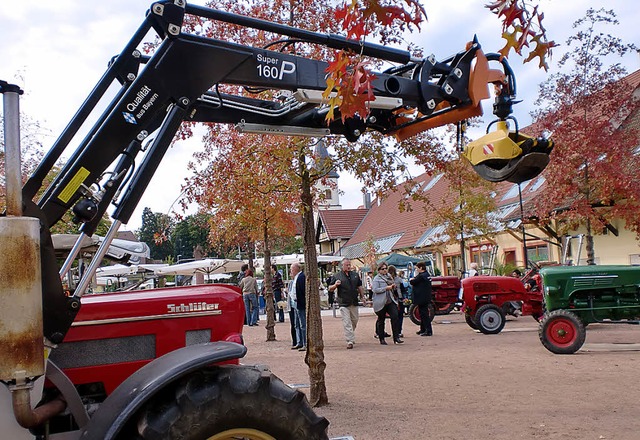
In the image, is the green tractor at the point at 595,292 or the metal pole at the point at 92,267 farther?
the green tractor at the point at 595,292

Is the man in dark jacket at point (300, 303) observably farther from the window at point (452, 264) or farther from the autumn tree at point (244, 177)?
the window at point (452, 264)

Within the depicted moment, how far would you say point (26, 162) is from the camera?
13.9 m

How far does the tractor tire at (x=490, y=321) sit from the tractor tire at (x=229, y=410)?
1199 centimetres

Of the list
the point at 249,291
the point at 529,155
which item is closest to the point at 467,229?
the point at 249,291

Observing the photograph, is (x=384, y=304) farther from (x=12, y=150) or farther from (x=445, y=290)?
(x=12, y=150)

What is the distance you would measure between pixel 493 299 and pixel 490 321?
77 cm

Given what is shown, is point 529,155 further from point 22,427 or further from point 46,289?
point 22,427

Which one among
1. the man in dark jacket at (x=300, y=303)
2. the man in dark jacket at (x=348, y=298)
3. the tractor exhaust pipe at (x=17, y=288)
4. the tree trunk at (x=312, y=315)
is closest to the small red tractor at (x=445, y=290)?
the man in dark jacket at (x=348, y=298)

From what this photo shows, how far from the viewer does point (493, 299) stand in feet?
49.9

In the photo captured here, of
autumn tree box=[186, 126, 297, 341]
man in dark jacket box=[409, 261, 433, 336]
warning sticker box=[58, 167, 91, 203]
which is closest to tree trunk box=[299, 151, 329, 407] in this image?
autumn tree box=[186, 126, 297, 341]

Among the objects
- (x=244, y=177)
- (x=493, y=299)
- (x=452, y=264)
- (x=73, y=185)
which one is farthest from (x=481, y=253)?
(x=73, y=185)

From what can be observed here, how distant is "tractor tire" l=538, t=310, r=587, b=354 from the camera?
421 inches

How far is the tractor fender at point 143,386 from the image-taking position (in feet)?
9.67

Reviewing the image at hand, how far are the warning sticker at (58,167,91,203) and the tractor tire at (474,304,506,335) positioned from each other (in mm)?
12623
